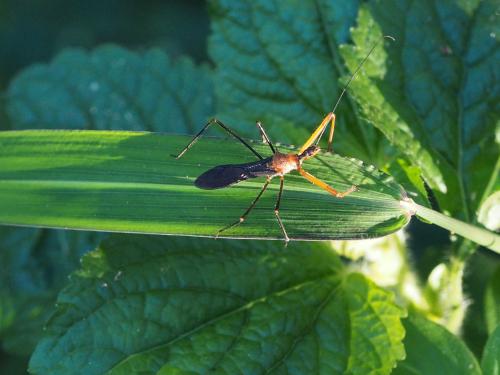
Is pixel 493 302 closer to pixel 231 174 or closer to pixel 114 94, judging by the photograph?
pixel 231 174

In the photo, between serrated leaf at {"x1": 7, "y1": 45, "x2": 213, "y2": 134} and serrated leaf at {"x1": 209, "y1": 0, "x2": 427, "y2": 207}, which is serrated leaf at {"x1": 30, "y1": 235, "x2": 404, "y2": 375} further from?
serrated leaf at {"x1": 7, "y1": 45, "x2": 213, "y2": 134}

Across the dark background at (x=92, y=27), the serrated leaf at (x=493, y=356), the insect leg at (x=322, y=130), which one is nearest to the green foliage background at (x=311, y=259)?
the serrated leaf at (x=493, y=356)

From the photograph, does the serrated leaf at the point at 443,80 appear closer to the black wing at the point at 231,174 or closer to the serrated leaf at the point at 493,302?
the serrated leaf at the point at 493,302

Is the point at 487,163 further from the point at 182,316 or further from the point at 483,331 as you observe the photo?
the point at 182,316

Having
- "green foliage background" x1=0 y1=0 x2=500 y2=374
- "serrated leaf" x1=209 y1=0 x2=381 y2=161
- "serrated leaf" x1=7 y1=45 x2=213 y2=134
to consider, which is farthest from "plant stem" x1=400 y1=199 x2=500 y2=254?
"serrated leaf" x1=7 y1=45 x2=213 y2=134

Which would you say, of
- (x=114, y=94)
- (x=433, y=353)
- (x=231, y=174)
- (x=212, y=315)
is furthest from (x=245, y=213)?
(x=114, y=94)

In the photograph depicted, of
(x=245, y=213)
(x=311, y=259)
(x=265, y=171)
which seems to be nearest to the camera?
(x=245, y=213)
